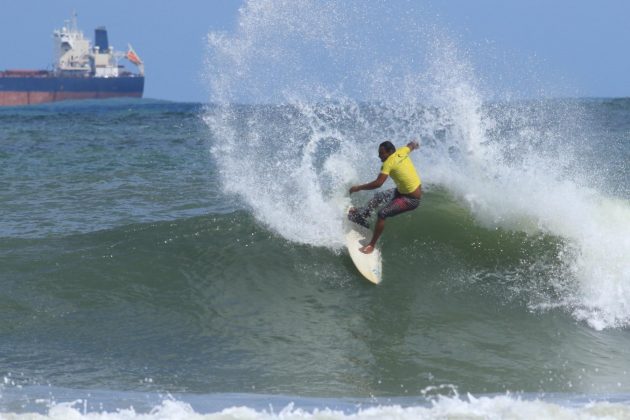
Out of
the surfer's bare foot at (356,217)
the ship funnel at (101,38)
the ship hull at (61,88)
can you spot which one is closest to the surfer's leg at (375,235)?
the surfer's bare foot at (356,217)

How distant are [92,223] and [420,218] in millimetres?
5556

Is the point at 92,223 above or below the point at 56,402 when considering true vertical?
above

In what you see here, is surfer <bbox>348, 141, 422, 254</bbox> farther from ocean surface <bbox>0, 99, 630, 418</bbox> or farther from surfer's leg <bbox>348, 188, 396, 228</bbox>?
ocean surface <bbox>0, 99, 630, 418</bbox>

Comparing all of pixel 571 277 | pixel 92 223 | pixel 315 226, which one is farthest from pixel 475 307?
pixel 92 223

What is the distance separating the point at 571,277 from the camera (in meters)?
10.2

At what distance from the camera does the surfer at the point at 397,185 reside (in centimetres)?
944

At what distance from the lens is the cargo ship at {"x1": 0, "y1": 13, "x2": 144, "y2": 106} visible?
85.7 meters

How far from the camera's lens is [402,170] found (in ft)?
31.2

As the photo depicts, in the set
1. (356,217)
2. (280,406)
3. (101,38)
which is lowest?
(280,406)

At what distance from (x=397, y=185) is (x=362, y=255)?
102 centimetres

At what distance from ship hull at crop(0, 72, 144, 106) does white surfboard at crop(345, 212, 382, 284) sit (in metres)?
79.4

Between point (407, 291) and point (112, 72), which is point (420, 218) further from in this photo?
point (112, 72)

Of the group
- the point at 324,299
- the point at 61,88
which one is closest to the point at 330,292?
the point at 324,299

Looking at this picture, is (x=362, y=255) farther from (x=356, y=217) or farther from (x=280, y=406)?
(x=280, y=406)
